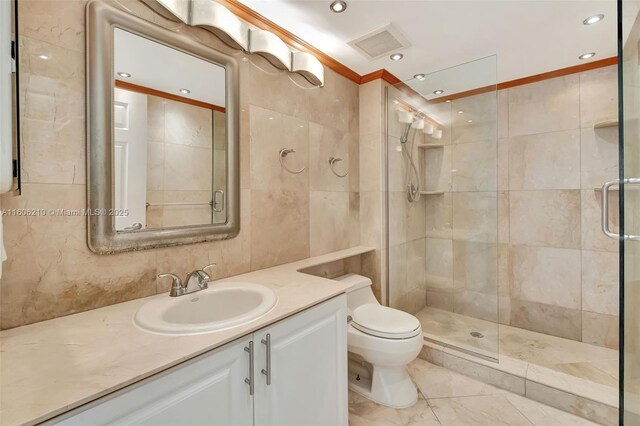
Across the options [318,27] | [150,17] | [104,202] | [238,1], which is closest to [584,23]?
[318,27]

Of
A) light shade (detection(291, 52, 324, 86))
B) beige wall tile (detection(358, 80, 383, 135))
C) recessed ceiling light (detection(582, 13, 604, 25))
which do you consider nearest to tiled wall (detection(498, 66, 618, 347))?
recessed ceiling light (detection(582, 13, 604, 25))

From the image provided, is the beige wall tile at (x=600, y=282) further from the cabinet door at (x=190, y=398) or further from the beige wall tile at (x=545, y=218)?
the cabinet door at (x=190, y=398)

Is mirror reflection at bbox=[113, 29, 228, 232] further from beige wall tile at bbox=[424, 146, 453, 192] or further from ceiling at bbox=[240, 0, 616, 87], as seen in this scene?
beige wall tile at bbox=[424, 146, 453, 192]

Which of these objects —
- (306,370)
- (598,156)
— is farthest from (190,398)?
(598,156)

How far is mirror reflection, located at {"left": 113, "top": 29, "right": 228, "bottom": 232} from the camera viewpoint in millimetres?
1252

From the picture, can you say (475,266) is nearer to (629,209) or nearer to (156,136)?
(629,209)

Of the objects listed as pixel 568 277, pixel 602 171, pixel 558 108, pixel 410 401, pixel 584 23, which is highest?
pixel 584 23

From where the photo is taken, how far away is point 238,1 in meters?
1.58

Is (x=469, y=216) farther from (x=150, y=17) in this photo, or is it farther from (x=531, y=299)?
(x=150, y=17)

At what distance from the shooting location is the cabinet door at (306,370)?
107 centimetres

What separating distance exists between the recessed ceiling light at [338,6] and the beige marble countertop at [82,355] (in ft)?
5.24

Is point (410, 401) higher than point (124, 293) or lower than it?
lower

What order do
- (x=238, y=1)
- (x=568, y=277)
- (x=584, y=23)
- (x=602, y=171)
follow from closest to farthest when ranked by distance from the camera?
(x=238, y=1)
(x=584, y=23)
(x=602, y=171)
(x=568, y=277)

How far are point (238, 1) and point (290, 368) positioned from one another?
1874 millimetres
